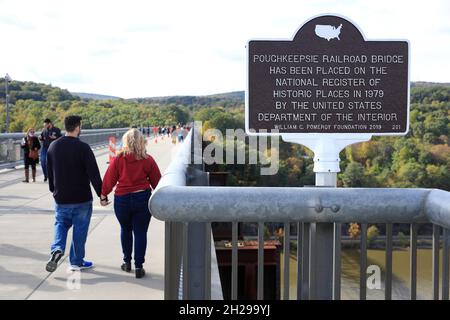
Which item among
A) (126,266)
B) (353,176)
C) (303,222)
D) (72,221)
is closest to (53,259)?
(72,221)

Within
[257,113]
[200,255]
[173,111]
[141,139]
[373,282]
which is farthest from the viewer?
[173,111]

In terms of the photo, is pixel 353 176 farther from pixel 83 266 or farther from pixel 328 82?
pixel 328 82

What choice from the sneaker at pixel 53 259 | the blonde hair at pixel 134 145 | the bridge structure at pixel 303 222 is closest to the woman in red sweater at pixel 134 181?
the blonde hair at pixel 134 145

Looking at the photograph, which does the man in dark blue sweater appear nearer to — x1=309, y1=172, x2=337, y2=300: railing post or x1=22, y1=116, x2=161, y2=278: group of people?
x1=22, y1=116, x2=161, y2=278: group of people

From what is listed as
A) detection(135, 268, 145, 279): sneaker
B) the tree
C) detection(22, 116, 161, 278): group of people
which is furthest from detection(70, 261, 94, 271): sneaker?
the tree

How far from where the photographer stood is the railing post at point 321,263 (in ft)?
10.9

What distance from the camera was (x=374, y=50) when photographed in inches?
252

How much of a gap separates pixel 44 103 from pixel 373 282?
530ft

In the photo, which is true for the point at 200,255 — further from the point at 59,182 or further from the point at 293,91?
the point at 59,182

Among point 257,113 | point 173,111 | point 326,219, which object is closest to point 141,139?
point 257,113

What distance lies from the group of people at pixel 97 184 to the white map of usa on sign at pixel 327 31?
228 centimetres

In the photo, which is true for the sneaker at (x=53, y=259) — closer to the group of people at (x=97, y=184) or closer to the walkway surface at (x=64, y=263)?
the group of people at (x=97, y=184)

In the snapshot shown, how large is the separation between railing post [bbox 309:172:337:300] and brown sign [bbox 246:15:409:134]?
9.76 feet

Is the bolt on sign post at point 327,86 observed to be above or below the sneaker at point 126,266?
above
